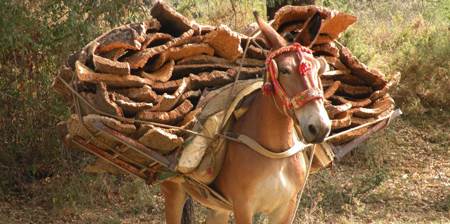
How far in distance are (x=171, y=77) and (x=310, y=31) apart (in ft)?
3.47

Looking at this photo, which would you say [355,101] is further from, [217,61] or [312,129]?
[312,129]

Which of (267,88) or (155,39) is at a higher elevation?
(155,39)

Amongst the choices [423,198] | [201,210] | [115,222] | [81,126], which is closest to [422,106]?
[423,198]

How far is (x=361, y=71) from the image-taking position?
5.37 meters

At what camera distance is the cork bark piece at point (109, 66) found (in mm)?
4301

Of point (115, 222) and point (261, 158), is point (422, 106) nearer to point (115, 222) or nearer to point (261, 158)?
point (115, 222)

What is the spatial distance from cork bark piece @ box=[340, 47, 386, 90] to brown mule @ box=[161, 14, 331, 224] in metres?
0.93

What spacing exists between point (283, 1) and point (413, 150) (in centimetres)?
352

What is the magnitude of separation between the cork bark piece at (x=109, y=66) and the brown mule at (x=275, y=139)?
0.87m

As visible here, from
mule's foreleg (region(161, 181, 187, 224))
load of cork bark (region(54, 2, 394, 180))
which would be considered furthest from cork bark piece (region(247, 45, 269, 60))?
mule's foreleg (region(161, 181, 187, 224))

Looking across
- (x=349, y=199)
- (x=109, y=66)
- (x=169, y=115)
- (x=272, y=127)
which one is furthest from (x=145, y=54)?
(x=349, y=199)

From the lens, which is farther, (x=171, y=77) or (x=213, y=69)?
(x=213, y=69)

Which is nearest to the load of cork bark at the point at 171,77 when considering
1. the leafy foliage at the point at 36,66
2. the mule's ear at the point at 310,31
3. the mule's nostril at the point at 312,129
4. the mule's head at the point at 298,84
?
the mule's ear at the point at 310,31

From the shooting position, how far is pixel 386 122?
551 cm
